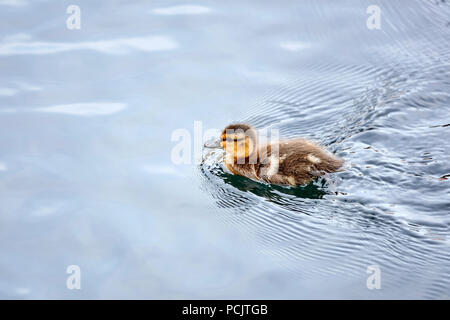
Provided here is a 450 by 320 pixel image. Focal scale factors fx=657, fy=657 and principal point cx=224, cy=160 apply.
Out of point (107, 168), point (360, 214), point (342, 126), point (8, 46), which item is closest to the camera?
point (360, 214)

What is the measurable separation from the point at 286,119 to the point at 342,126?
404 mm

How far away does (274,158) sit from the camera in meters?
4.03

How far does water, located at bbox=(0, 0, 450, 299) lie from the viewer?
3.18m

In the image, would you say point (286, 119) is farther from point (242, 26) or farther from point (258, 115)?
point (242, 26)

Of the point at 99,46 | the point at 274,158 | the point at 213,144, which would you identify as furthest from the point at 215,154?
the point at 99,46

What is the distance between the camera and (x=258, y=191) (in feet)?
13.0

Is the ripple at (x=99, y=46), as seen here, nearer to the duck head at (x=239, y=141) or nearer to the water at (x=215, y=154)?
the water at (x=215, y=154)

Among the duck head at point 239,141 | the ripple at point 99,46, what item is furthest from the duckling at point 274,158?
the ripple at point 99,46

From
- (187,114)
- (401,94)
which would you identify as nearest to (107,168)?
(187,114)

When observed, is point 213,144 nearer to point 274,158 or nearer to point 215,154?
point 215,154

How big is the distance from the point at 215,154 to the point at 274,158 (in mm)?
453
